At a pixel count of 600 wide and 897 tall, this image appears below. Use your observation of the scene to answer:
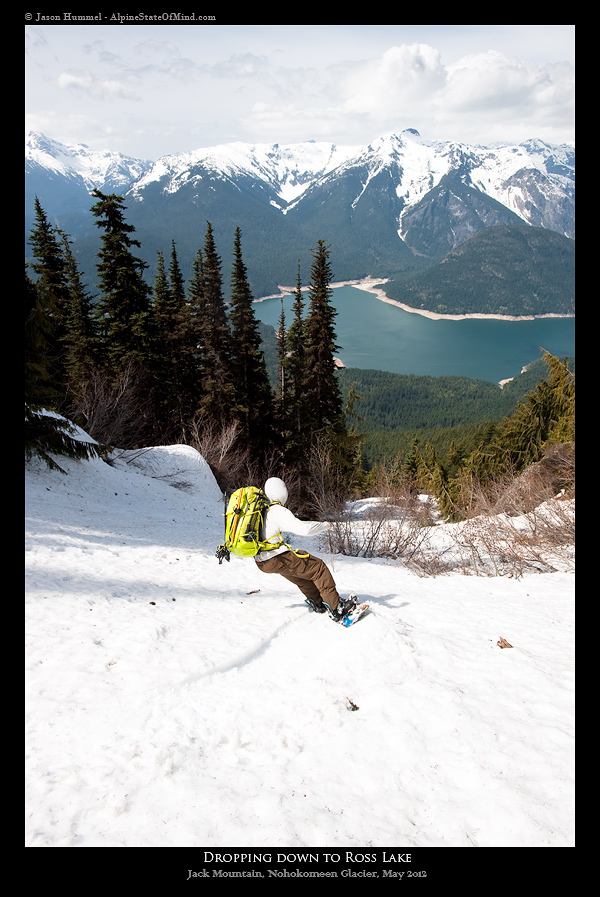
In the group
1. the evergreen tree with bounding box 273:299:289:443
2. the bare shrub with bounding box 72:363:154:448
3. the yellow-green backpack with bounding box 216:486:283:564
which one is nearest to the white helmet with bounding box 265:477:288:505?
the yellow-green backpack with bounding box 216:486:283:564

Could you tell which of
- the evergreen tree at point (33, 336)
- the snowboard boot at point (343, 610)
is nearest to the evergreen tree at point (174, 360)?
the evergreen tree at point (33, 336)

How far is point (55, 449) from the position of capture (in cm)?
1048

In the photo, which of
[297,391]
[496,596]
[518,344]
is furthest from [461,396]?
[496,596]

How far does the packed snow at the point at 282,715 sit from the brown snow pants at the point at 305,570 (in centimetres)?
48

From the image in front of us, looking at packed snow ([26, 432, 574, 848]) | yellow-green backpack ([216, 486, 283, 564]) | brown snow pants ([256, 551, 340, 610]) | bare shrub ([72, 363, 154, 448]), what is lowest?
packed snow ([26, 432, 574, 848])

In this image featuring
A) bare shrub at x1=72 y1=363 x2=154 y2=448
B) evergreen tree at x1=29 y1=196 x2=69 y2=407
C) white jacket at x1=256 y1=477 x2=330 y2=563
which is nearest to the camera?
white jacket at x1=256 y1=477 x2=330 y2=563

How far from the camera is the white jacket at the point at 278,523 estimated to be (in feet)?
16.1

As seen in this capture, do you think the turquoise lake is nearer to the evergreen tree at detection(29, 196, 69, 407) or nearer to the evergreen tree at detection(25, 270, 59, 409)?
the evergreen tree at detection(29, 196, 69, 407)

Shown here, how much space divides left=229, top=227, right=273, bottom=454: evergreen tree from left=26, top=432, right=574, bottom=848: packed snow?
56.8 feet

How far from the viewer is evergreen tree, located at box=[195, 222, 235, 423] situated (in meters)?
22.4

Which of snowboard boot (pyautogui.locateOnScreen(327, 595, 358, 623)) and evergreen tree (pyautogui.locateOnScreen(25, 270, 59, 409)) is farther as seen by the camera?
evergreen tree (pyautogui.locateOnScreen(25, 270, 59, 409))

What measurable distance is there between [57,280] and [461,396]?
12397 centimetres

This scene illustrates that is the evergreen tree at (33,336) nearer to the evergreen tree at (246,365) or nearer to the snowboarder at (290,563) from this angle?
the snowboarder at (290,563)

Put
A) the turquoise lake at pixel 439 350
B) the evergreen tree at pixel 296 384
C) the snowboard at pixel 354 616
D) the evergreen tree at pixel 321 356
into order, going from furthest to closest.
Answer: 1. the turquoise lake at pixel 439 350
2. the evergreen tree at pixel 296 384
3. the evergreen tree at pixel 321 356
4. the snowboard at pixel 354 616
